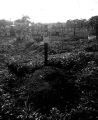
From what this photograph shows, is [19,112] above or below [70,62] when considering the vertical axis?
below

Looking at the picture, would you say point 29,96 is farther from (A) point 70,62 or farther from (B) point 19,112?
(A) point 70,62

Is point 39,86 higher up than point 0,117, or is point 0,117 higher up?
point 39,86

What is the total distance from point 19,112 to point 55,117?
110 inches

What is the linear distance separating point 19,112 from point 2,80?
731cm

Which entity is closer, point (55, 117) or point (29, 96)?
point (55, 117)

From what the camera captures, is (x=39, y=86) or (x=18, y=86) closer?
(x=39, y=86)

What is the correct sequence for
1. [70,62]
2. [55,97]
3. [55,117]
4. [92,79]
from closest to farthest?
[55,117] → [55,97] → [92,79] → [70,62]

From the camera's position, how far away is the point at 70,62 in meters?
22.2

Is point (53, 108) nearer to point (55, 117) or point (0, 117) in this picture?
point (55, 117)

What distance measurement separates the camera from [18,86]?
17.9m

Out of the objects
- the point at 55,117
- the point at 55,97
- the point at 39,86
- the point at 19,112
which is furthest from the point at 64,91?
the point at 19,112

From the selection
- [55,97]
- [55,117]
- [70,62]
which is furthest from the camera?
[70,62]

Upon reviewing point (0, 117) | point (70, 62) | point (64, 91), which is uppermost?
point (70, 62)

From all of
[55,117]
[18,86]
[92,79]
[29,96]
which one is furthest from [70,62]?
[55,117]
